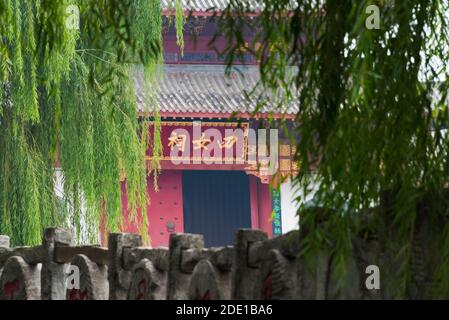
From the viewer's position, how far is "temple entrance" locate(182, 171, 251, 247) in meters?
22.3

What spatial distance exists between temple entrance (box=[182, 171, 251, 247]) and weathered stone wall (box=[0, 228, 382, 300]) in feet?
43.2

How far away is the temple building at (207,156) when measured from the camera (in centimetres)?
2069

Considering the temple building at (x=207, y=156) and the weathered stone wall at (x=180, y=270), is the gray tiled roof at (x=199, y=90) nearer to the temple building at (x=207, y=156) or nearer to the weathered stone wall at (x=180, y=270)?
the temple building at (x=207, y=156)

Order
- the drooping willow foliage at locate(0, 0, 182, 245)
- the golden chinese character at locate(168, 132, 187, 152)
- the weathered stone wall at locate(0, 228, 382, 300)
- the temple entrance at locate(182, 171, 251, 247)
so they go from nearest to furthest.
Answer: the weathered stone wall at locate(0, 228, 382, 300), the drooping willow foliage at locate(0, 0, 182, 245), the golden chinese character at locate(168, 132, 187, 152), the temple entrance at locate(182, 171, 251, 247)

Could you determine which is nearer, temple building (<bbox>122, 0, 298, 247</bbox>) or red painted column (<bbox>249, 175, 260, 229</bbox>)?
temple building (<bbox>122, 0, 298, 247</bbox>)

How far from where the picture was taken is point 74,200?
12375 mm

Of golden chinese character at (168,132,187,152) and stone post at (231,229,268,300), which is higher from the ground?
golden chinese character at (168,132,187,152)

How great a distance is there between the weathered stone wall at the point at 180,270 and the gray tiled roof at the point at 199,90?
11.3 m

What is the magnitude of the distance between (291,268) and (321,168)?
0.94 meters

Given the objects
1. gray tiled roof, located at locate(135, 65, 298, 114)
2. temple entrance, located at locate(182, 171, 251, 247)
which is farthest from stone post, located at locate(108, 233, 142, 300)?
temple entrance, located at locate(182, 171, 251, 247)

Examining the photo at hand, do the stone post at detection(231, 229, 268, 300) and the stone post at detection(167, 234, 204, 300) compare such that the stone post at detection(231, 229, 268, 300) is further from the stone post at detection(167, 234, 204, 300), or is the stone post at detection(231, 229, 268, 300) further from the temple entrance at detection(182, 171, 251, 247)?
the temple entrance at detection(182, 171, 251, 247)

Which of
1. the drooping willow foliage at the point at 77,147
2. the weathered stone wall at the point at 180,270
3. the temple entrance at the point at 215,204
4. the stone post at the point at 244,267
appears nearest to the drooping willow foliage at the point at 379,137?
the weathered stone wall at the point at 180,270
